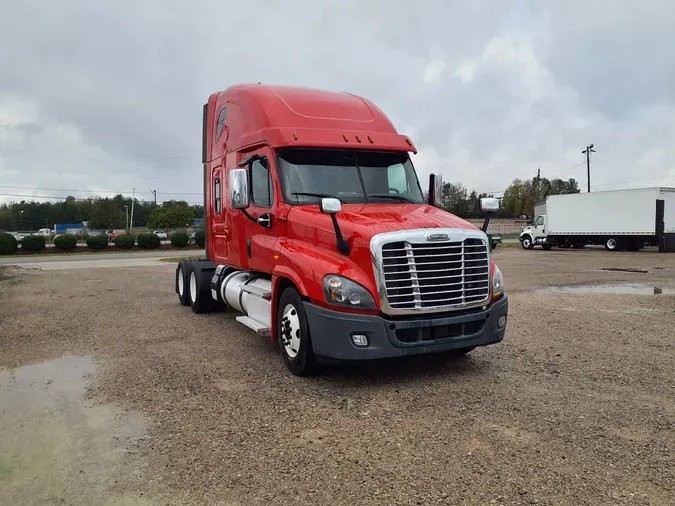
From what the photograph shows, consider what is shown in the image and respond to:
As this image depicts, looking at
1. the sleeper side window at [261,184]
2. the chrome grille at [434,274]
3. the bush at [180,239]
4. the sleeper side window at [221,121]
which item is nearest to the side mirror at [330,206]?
the chrome grille at [434,274]

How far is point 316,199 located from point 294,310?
1.32 meters

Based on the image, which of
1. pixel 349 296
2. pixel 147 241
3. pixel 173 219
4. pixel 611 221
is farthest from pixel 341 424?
pixel 173 219

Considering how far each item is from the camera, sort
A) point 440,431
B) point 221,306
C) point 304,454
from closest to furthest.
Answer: point 304,454 → point 440,431 → point 221,306

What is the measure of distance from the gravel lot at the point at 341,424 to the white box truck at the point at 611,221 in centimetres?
2582

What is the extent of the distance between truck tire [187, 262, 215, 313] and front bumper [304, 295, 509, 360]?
4650 millimetres

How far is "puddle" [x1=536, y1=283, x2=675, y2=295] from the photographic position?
12.2 metres

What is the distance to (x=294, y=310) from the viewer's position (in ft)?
17.9

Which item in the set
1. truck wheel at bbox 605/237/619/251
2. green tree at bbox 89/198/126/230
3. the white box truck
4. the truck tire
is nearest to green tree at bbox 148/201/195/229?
green tree at bbox 89/198/126/230

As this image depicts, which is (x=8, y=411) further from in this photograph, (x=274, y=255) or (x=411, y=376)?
(x=411, y=376)

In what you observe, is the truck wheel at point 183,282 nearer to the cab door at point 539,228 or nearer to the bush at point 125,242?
the cab door at point 539,228

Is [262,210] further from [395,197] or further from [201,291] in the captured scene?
[201,291]

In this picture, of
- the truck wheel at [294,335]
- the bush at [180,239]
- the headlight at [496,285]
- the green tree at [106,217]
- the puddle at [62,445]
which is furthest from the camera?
the green tree at [106,217]

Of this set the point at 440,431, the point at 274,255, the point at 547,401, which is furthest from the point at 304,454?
the point at 274,255

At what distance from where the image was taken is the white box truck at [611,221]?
29.7 meters
